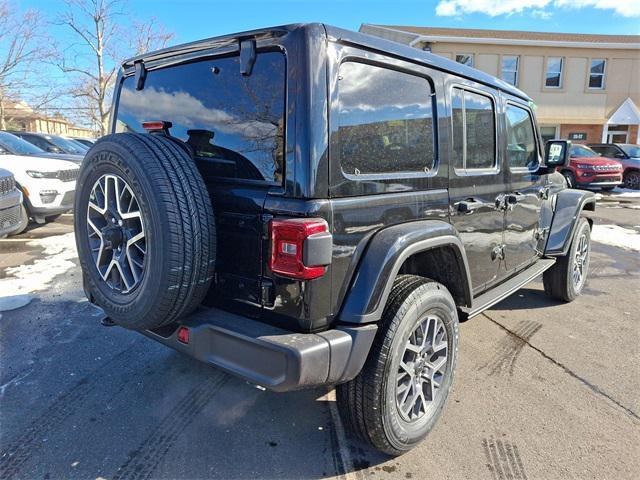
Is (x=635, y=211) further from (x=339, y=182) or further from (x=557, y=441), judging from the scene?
(x=339, y=182)

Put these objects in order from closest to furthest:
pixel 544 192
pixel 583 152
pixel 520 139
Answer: pixel 520 139
pixel 544 192
pixel 583 152

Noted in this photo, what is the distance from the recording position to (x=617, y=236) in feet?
27.9

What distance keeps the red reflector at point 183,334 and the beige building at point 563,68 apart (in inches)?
932

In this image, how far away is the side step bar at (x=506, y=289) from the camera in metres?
3.05

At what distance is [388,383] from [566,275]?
10.9 ft

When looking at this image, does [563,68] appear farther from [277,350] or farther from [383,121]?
[277,350]

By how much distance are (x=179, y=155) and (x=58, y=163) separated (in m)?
6.93

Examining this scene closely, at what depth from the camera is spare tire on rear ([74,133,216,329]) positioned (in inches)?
78.9

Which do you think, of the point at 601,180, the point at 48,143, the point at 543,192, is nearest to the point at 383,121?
the point at 543,192

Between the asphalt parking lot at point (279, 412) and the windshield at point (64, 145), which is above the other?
the windshield at point (64, 145)

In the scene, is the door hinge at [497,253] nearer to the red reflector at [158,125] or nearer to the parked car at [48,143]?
the red reflector at [158,125]

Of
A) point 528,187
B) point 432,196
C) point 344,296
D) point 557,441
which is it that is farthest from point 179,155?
point 528,187

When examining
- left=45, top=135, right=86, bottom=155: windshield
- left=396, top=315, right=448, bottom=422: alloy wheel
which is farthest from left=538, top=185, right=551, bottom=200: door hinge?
left=45, top=135, right=86, bottom=155: windshield

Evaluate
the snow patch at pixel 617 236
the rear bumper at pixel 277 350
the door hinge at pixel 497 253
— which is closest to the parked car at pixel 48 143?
the rear bumper at pixel 277 350
